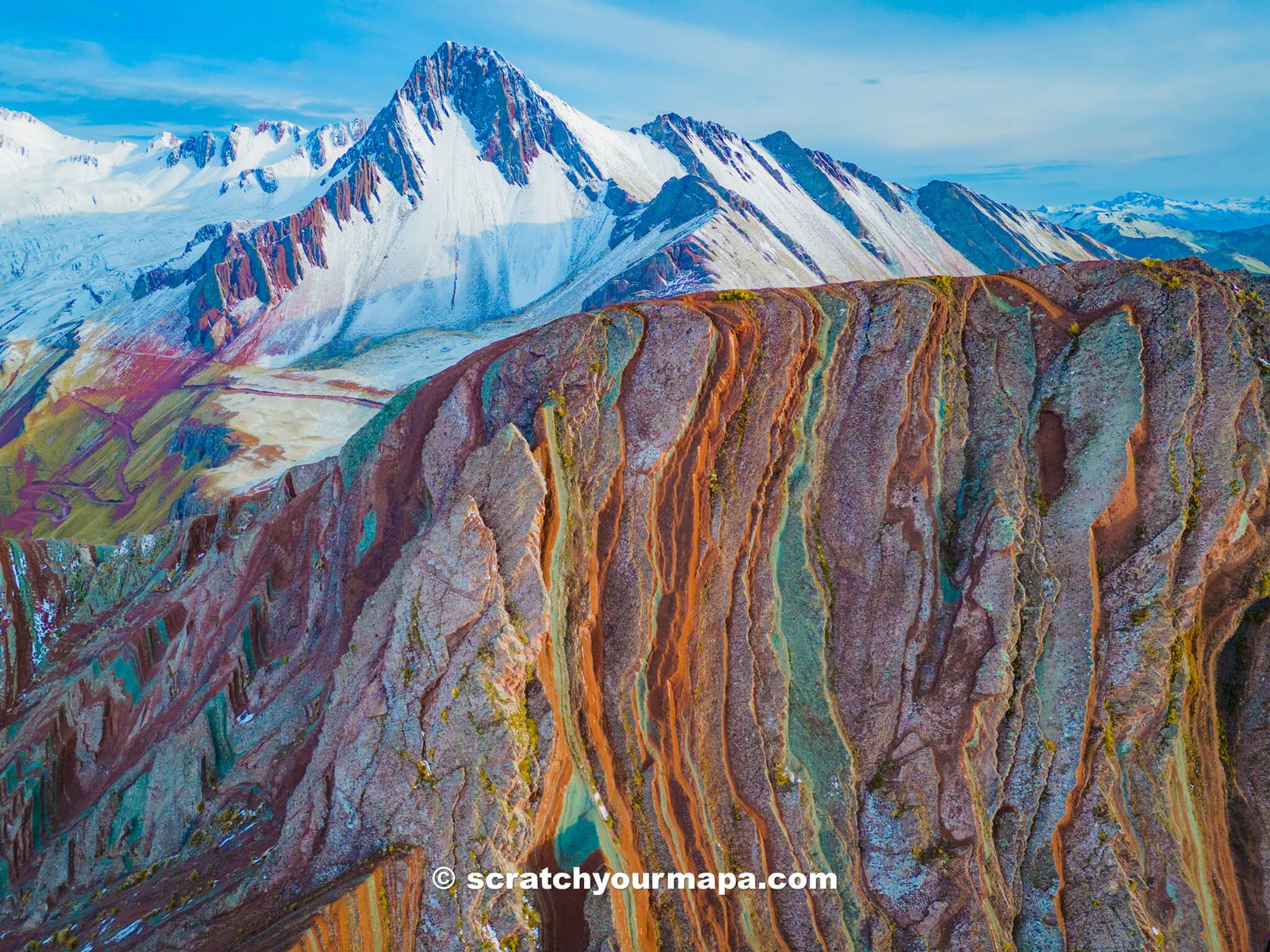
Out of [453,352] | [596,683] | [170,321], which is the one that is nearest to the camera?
[596,683]

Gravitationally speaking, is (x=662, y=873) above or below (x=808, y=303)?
below

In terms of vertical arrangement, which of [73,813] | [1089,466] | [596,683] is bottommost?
[73,813]

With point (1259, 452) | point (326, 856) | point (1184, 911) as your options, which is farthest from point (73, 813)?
point (1259, 452)

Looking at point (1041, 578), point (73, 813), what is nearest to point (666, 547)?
point (1041, 578)

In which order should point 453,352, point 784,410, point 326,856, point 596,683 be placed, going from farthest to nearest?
point 453,352
point 784,410
point 596,683
point 326,856

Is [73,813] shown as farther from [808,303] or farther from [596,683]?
[808,303]

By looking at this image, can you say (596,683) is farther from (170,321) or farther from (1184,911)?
(170,321)

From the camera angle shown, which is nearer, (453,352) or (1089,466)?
(1089,466)
